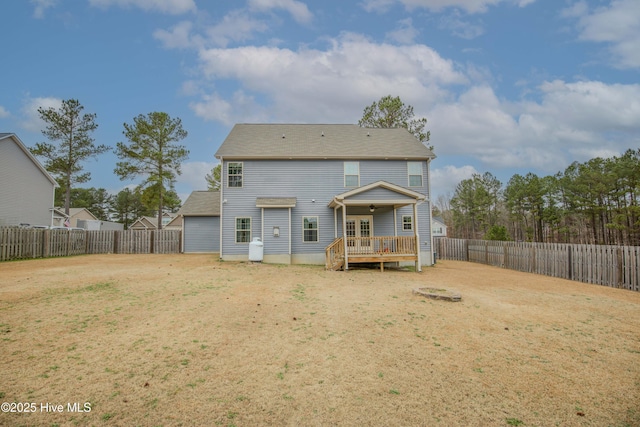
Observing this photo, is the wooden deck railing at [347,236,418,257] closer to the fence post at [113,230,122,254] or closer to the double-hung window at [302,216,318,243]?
the double-hung window at [302,216,318,243]

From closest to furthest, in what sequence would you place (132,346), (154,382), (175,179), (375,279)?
(154,382) < (132,346) < (375,279) < (175,179)

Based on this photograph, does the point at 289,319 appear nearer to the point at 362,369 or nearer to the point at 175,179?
the point at 362,369

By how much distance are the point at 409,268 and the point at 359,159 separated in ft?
22.5

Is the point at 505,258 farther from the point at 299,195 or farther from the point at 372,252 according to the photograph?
the point at 299,195

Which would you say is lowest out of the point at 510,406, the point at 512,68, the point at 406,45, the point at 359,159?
the point at 510,406

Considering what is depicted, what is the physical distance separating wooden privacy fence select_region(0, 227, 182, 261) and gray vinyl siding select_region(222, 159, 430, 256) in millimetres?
8376

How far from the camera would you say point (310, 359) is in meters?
4.66

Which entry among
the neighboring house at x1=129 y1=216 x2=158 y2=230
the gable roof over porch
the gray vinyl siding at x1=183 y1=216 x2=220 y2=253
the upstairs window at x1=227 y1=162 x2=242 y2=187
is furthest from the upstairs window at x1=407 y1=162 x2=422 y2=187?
the neighboring house at x1=129 y1=216 x2=158 y2=230

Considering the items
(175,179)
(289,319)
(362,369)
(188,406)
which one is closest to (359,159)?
(289,319)

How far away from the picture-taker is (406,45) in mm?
19094

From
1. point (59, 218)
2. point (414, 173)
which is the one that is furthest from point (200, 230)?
point (59, 218)

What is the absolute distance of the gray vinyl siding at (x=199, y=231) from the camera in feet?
74.8

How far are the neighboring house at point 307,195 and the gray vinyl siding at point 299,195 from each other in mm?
55

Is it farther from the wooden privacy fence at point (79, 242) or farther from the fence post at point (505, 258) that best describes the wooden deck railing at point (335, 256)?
the wooden privacy fence at point (79, 242)
